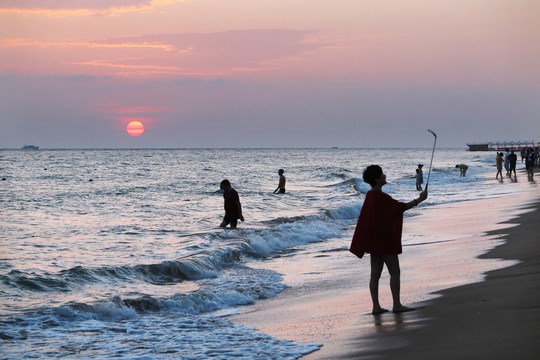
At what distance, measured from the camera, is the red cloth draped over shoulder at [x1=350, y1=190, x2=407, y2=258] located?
709 centimetres

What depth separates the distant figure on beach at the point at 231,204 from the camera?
679 inches

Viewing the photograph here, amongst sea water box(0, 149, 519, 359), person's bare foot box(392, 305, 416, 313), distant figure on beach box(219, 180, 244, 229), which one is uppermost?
distant figure on beach box(219, 180, 244, 229)

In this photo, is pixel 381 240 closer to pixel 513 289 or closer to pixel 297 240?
pixel 513 289

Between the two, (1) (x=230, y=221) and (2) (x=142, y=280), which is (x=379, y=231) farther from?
(1) (x=230, y=221)

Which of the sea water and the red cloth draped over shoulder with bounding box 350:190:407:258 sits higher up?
the red cloth draped over shoulder with bounding box 350:190:407:258

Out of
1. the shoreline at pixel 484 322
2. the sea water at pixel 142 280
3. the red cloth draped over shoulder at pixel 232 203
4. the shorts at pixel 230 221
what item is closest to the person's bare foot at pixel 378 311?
the shoreline at pixel 484 322

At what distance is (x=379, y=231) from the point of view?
7.17m

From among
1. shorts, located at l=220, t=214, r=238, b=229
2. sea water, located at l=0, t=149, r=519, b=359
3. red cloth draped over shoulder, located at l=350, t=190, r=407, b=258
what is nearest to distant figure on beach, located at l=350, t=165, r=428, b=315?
red cloth draped over shoulder, located at l=350, t=190, r=407, b=258

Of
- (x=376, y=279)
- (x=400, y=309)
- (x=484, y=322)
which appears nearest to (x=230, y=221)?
(x=376, y=279)

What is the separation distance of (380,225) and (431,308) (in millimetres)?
1042

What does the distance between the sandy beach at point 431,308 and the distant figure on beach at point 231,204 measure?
14.7 ft

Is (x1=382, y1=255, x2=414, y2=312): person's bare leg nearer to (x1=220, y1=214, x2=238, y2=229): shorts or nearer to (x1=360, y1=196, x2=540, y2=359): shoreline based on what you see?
(x1=360, y1=196, x2=540, y2=359): shoreline

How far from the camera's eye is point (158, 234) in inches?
742

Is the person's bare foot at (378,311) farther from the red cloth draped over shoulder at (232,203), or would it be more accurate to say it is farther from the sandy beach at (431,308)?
the red cloth draped over shoulder at (232,203)
